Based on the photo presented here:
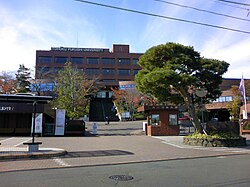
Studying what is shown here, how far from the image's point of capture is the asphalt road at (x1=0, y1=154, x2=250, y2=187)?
22.6ft

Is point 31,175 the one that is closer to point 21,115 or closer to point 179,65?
point 179,65

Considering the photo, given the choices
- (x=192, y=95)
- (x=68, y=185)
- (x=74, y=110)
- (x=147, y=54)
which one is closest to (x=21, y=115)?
(x=74, y=110)

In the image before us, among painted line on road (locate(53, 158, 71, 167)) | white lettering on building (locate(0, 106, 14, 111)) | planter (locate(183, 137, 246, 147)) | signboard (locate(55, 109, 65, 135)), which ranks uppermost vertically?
white lettering on building (locate(0, 106, 14, 111))

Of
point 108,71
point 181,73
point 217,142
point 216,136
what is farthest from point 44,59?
point 217,142

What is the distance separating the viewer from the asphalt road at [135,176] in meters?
6.88

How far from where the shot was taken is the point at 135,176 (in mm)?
7883

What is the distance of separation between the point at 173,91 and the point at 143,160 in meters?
9.11

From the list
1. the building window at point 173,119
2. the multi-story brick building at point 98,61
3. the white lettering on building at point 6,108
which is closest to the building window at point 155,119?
the building window at point 173,119

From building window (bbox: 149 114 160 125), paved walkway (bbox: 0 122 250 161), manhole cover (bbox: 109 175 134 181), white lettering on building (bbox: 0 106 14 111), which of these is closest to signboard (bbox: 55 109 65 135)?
white lettering on building (bbox: 0 106 14 111)

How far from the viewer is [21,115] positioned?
26781 mm

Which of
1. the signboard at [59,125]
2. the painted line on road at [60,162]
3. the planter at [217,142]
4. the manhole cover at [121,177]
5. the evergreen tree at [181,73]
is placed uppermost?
the evergreen tree at [181,73]

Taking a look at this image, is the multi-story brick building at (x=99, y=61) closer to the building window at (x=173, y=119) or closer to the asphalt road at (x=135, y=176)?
the building window at (x=173, y=119)

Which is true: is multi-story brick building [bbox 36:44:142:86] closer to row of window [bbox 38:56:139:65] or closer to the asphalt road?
row of window [bbox 38:56:139:65]

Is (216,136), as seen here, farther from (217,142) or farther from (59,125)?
(59,125)
